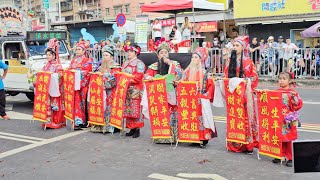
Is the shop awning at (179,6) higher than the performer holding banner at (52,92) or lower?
higher

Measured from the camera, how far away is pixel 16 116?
10141mm

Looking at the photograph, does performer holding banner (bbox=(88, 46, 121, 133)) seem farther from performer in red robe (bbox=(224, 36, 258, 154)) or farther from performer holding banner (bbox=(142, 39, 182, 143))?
performer in red robe (bbox=(224, 36, 258, 154))

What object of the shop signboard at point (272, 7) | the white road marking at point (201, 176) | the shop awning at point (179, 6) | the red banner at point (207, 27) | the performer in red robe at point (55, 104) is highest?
the shop signboard at point (272, 7)

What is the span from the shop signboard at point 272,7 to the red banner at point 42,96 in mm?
14043

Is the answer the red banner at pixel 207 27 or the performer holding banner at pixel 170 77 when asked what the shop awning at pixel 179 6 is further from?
the performer holding banner at pixel 170 77

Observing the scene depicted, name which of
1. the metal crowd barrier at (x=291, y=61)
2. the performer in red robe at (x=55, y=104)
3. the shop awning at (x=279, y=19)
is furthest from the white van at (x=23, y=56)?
the shop awning at (x=279, y=19)

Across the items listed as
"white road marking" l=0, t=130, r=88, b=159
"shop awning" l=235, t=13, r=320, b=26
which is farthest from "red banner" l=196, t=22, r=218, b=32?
"white road marking" l=0, t=130, r=88, b=159

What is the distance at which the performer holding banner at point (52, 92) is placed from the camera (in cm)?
839

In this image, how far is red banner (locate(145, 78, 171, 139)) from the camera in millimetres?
6793

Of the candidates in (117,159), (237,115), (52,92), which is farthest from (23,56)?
(237,115)

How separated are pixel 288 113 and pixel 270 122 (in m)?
0.29

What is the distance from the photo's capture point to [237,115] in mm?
6176

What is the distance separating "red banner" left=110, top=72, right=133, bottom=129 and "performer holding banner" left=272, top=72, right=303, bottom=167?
8.93 ft

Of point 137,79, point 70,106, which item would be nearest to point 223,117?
point 137,79
